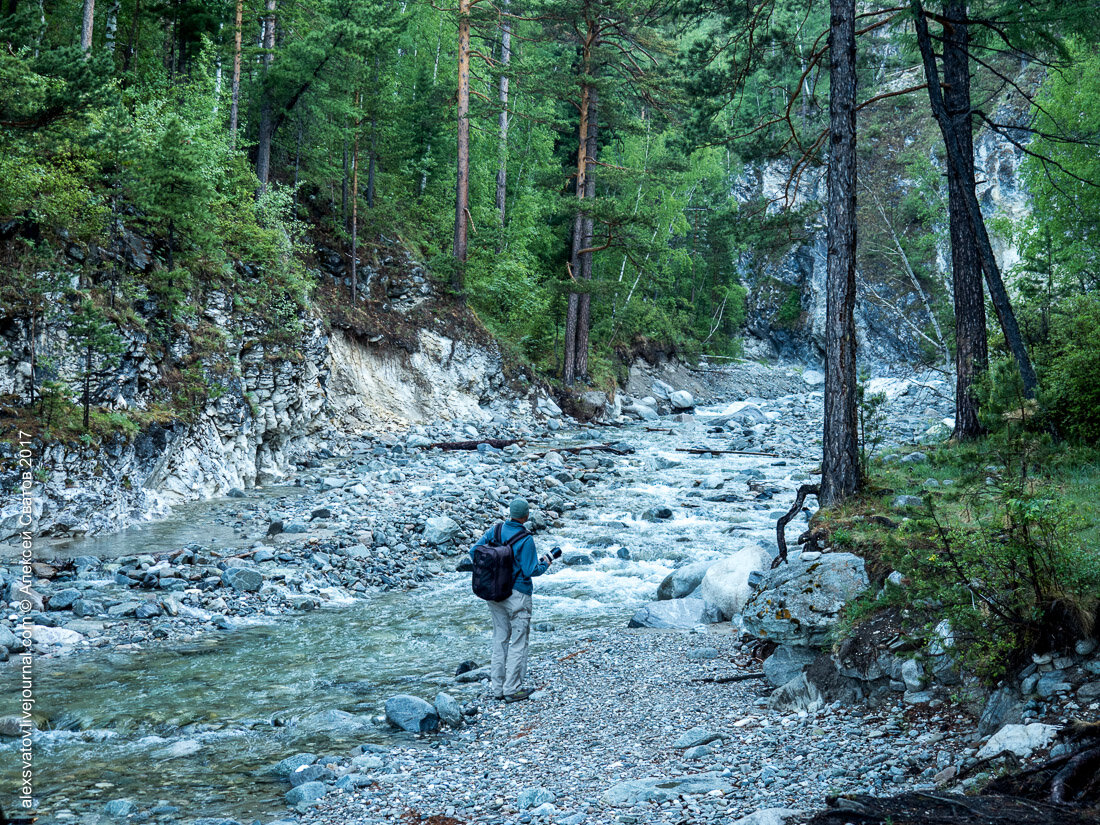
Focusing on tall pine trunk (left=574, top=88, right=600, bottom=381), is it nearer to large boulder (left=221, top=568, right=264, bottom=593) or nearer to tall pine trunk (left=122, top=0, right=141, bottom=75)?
tall pine trunk (left=122, top=0, right=141, bottom=75)

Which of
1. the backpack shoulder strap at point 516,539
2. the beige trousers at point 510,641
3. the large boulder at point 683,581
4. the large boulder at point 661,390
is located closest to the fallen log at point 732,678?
the beige trousers at point 510,641

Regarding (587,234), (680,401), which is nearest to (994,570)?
(587,234)

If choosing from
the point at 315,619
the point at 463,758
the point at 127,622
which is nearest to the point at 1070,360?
the point at 463,758

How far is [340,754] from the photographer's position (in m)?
5.69

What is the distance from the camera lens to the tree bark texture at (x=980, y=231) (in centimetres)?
914

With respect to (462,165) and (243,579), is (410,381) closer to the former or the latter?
(462,165)

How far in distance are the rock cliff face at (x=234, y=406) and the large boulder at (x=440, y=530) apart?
4731mm

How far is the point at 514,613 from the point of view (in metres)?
7.00

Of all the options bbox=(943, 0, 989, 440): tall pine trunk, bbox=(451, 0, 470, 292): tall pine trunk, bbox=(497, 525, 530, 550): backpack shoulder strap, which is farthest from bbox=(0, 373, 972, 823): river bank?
bbox=(451, 0, 470, 292): tall pine trunk

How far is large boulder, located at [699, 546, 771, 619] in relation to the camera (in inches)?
340

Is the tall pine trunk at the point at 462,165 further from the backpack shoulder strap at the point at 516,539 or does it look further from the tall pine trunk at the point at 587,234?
the backpack shoulder strap at the point at 516,539

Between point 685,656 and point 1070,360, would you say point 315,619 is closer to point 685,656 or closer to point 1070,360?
point 685,656

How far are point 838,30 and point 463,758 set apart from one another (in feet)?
29.7

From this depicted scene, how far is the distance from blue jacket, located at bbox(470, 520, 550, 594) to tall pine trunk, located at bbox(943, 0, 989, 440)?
7735 millimetres
